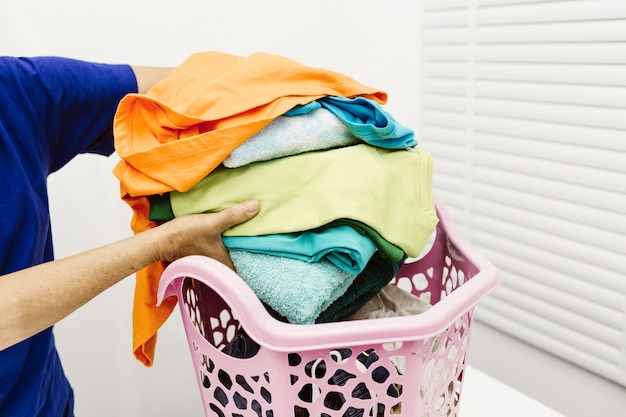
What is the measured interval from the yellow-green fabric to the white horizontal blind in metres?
0.47

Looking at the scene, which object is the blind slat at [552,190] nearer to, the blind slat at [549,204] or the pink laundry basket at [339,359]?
the blind slat at [549,204]

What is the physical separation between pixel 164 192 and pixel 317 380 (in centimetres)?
28

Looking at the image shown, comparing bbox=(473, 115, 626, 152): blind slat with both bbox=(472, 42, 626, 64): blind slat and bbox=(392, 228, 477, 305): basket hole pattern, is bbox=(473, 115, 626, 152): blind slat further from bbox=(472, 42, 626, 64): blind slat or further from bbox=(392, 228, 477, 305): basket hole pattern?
bbox=(392, 228, 477, 305): basket hole pattern

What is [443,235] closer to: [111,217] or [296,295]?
[296,295]

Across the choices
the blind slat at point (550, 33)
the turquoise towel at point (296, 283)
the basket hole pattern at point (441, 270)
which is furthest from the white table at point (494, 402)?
the blind slat at point (550, 33)

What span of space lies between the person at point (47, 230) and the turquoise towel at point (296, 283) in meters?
0.05

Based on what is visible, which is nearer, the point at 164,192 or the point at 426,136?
the point at 164,192

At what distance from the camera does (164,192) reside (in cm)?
68

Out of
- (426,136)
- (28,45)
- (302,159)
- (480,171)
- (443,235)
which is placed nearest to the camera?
(302,159)

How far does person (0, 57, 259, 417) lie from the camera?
1.98ft

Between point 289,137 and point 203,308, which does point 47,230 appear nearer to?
point 203,308

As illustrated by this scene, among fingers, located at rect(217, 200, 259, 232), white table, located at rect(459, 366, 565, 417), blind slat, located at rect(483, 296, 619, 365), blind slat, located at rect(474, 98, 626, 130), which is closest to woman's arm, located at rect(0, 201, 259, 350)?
fingers, located at rect(217, 200, 259, 232)

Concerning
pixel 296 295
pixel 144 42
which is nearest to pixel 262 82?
pixel 296 295

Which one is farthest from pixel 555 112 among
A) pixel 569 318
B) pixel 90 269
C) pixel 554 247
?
pixel 90 269
